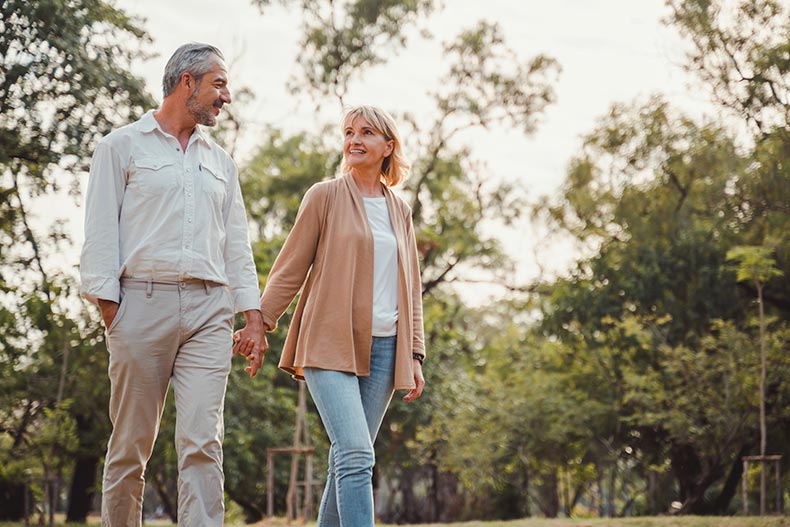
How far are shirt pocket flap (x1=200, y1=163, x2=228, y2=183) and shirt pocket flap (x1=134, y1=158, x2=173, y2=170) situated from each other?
153 mm

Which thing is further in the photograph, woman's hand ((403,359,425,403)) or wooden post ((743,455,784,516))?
wooden post ((743,455,784,516))

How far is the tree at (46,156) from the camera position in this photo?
11.9m

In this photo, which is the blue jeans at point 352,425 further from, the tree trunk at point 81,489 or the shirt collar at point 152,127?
the tree trunk at point 81,489

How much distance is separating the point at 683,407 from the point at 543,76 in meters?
8.32

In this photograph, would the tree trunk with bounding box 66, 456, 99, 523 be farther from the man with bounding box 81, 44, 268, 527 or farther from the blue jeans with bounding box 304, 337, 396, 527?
the man with bounding box 81, 44, 268, 527

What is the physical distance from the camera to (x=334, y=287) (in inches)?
168

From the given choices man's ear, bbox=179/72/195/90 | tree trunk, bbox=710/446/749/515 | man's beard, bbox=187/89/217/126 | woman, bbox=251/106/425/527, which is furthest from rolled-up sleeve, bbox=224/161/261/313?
tree trunk, bbox=710/446/749/515

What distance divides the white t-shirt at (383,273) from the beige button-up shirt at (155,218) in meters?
0.51

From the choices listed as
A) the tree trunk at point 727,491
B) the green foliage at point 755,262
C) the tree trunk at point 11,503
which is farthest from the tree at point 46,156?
the tree trunk at point 727,491

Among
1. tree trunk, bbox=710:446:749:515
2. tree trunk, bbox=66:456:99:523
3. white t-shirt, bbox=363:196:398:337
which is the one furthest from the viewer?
tree trunk, bbox=66:456:99:523

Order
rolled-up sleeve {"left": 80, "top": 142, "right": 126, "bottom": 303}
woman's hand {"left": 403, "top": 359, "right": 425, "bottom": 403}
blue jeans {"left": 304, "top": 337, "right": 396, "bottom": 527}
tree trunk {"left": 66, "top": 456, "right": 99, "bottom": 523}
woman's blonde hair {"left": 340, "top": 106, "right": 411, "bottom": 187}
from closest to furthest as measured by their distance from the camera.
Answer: rolled-up sleeve {"left": 80, "top": 142, "right": 126, "bottom": 303}
blue jeans {"left": 304, "top": 337, "right": 396, "bottom": 527}
woman's hand {"left": 403, "top": 359, "right": 425, "bottom": 403}
woman's blonde hair {"left": 340, "top": 106, "right": 411, "bottom": 187}
tree trunk {"left": 66, "top": 456, "right": 99, "bottom": 523}

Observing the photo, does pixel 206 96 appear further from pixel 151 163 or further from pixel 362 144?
pixel 362 144

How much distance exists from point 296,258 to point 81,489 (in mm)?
17641

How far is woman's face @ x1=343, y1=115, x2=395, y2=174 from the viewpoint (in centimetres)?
454
